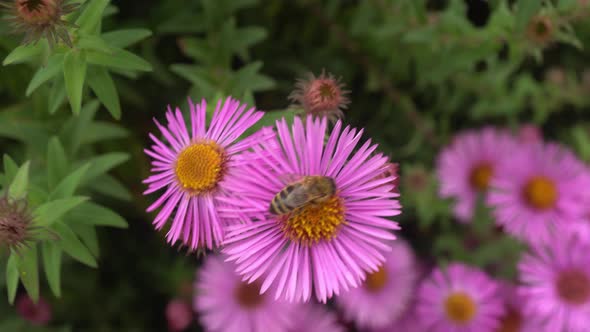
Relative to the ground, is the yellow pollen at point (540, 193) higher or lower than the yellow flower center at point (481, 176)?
lower

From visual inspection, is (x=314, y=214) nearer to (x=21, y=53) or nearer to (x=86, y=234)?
(x=86, y=234)

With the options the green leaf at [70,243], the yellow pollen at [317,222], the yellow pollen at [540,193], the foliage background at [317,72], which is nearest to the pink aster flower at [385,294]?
the foliage background at [317,72]

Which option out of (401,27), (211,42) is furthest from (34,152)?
(401,27)

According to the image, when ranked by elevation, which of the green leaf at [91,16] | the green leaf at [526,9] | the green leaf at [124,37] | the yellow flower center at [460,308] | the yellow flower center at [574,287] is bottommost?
the yellow flower center at [460,308]

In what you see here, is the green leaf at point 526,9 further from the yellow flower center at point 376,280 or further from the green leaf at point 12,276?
the green leaf at point 12,276

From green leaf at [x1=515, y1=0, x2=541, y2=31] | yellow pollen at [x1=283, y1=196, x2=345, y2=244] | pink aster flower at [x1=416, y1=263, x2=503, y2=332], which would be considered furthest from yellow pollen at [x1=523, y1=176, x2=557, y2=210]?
yellow pollen at [x1=283, y1=196, x2=345, y2=244]

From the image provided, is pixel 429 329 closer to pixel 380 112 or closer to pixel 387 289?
pixel 387 289

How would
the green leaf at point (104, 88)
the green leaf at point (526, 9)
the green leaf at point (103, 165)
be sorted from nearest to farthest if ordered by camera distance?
the green leaf at point (104, 88), the green leaf at point (526, 9), the green leaf at point (103, 165)

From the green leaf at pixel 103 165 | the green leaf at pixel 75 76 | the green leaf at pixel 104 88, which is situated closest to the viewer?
the green leaf at pixel 75 76
